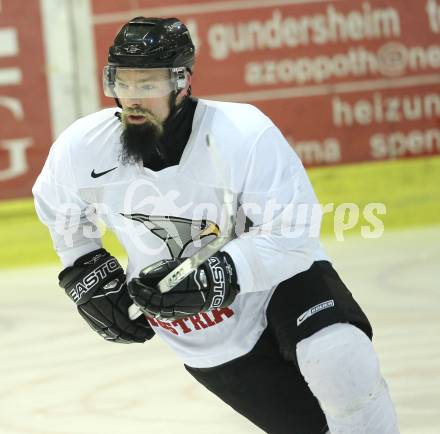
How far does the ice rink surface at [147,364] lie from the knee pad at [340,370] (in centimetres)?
84

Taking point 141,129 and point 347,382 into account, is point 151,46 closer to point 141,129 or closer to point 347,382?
point 141,129

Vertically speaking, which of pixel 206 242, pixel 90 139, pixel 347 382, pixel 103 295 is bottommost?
pixel 347 382

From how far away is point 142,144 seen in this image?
2453 mm

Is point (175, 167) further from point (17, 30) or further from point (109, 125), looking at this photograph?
point (17, 30)

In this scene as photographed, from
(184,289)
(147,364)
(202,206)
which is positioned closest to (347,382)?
(184,289)

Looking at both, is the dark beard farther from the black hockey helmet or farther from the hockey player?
the black hockey helmet

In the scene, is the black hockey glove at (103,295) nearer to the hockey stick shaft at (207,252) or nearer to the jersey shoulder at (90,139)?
the jersey shoulder at (90,139)

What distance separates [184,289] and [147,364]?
70.5 inches

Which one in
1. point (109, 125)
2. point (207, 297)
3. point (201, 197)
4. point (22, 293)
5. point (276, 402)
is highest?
point (109, 125)

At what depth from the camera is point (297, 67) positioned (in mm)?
6039

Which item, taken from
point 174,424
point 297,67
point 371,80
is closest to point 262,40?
point 297,67

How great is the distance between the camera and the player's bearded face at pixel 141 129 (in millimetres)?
2443

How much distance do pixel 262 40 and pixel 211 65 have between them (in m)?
0.30

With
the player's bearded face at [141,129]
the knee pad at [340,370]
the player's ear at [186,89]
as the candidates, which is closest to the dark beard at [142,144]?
the player's bearded face at [141,129]
